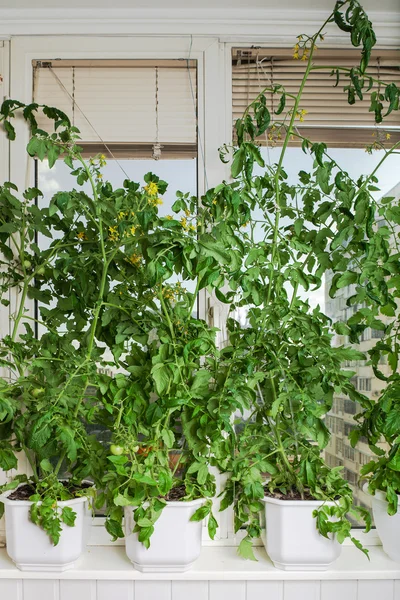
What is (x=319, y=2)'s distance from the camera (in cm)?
185

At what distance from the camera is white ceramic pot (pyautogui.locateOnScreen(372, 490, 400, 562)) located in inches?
63.4

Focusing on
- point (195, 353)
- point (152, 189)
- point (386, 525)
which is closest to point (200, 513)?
point (195, 353)

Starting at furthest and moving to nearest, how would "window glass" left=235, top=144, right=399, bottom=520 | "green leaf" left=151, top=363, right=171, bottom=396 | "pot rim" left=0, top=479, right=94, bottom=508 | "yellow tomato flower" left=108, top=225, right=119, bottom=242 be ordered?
"window glass" left=235, top=144, right=399, bottom=520 → "yellow tomato flower" left=108, top=225, right=119, bottom=242 → "pot rim" left=0, top=479, right=94, bottom=508 → "green leaf" left=151, top=363, right=171, bottom=396

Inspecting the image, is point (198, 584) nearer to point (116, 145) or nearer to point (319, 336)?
point (319, 336)

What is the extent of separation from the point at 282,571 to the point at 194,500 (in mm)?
314

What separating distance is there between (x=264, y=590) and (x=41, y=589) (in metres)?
0.61

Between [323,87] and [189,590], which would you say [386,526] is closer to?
[189,590]

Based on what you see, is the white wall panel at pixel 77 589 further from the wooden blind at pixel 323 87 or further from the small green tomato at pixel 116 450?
the wooden blind at pixel 323 87

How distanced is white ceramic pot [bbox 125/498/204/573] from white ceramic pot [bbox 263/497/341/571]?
22 centimetres

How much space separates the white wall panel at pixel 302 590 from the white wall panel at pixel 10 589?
73cm

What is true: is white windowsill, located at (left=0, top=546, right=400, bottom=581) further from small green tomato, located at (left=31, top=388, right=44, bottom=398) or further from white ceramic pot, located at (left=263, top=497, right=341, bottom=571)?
small green tomato, located at (left=31, top=388, right=44, bottom=398)

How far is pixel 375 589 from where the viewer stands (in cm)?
162

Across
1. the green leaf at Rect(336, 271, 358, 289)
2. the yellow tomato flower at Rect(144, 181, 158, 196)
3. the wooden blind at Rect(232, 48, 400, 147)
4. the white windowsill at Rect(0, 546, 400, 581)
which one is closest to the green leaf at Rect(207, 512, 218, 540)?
the white windowsill at Rect(0, 546, 400, 581)

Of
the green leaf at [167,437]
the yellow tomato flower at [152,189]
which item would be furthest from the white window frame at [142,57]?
the green leaf at [167,437]
